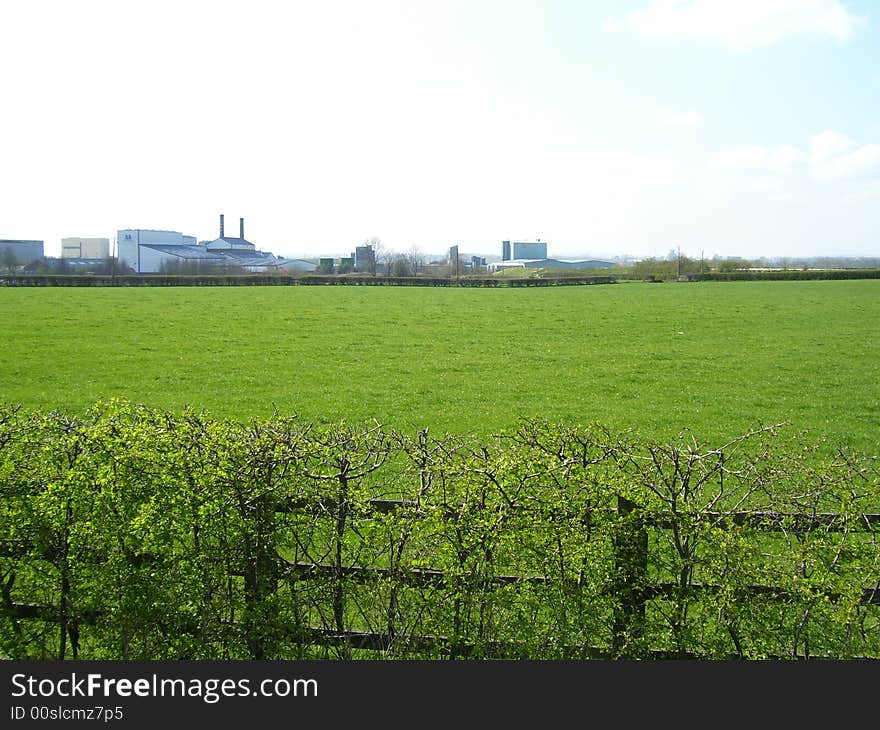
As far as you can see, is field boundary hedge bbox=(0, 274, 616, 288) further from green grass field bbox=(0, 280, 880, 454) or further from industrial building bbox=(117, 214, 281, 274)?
industrial building bbox=(117, 214, 281, 274)

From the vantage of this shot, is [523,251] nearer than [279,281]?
No

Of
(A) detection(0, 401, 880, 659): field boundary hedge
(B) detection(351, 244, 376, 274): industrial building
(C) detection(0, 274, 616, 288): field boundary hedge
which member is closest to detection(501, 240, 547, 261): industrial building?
(B) detection(351, 244, 376, 274): industrial building

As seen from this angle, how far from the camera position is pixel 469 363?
21.9 m

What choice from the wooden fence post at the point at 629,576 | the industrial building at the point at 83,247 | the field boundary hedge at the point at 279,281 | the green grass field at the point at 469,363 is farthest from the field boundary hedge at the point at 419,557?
the industrial building at the point at 83,247

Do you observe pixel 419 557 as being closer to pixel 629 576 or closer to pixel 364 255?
pixel 629 576

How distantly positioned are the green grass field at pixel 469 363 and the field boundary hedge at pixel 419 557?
838 cm

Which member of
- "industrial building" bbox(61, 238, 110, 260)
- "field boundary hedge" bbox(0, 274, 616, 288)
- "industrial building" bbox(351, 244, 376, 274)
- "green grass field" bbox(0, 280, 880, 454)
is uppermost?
"industrial building" bbox(61, 238, 110, 260)

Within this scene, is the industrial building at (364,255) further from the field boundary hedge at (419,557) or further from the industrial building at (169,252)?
the field boundary hedge at (419,557)

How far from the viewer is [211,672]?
11.2 feet

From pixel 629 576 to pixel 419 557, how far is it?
112 cm

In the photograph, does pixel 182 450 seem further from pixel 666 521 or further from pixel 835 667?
pixel 835 667

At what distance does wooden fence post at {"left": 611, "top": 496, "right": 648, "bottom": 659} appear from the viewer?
4.13 meters

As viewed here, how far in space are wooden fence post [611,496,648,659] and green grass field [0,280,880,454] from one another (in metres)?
8.50

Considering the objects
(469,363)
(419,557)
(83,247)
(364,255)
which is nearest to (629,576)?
(419,557)
